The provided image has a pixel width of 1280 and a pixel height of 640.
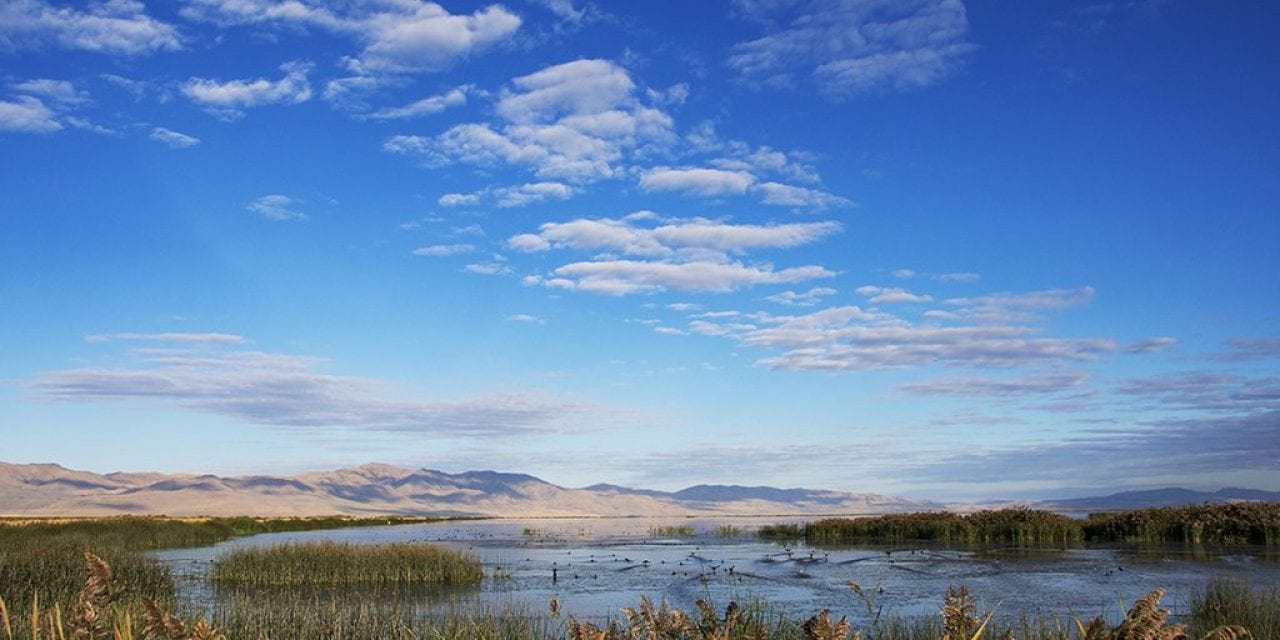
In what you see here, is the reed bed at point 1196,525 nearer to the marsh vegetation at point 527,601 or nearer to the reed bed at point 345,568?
the marsh vegetation at point 527,601

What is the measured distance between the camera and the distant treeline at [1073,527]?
3928 centimetres

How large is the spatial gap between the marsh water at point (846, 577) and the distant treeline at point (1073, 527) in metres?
3.71

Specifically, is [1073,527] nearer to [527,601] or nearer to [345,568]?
[345,568]

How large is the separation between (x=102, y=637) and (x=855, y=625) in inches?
613

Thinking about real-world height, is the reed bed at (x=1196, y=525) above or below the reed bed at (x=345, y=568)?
above

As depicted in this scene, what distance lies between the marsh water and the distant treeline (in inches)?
146

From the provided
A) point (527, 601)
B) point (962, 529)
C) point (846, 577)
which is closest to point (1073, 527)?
point (962, 529)

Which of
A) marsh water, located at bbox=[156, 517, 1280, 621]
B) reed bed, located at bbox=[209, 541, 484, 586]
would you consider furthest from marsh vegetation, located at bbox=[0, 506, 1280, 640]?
marsh water, located at bbox=[156, 517, 1280, 621]

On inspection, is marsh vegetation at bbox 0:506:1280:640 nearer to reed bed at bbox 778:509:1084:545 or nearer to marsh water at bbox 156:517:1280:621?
reed bed at bbox 778:509:1084:545

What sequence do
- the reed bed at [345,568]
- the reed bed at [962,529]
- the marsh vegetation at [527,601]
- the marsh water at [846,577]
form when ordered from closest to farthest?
the marsh vegetation at [527,601], the marsh water at [846,577], the reed bed at [345,568], the reed bed at [962,529]

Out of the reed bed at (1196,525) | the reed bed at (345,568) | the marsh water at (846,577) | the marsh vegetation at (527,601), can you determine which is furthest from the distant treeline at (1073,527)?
the reed bed at (345,568)

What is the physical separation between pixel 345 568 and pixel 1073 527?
107ft

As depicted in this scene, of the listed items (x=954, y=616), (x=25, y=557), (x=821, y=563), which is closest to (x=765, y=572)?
(x=821, y=563)

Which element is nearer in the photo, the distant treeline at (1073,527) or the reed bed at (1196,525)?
the reed bed at (1196,525)
